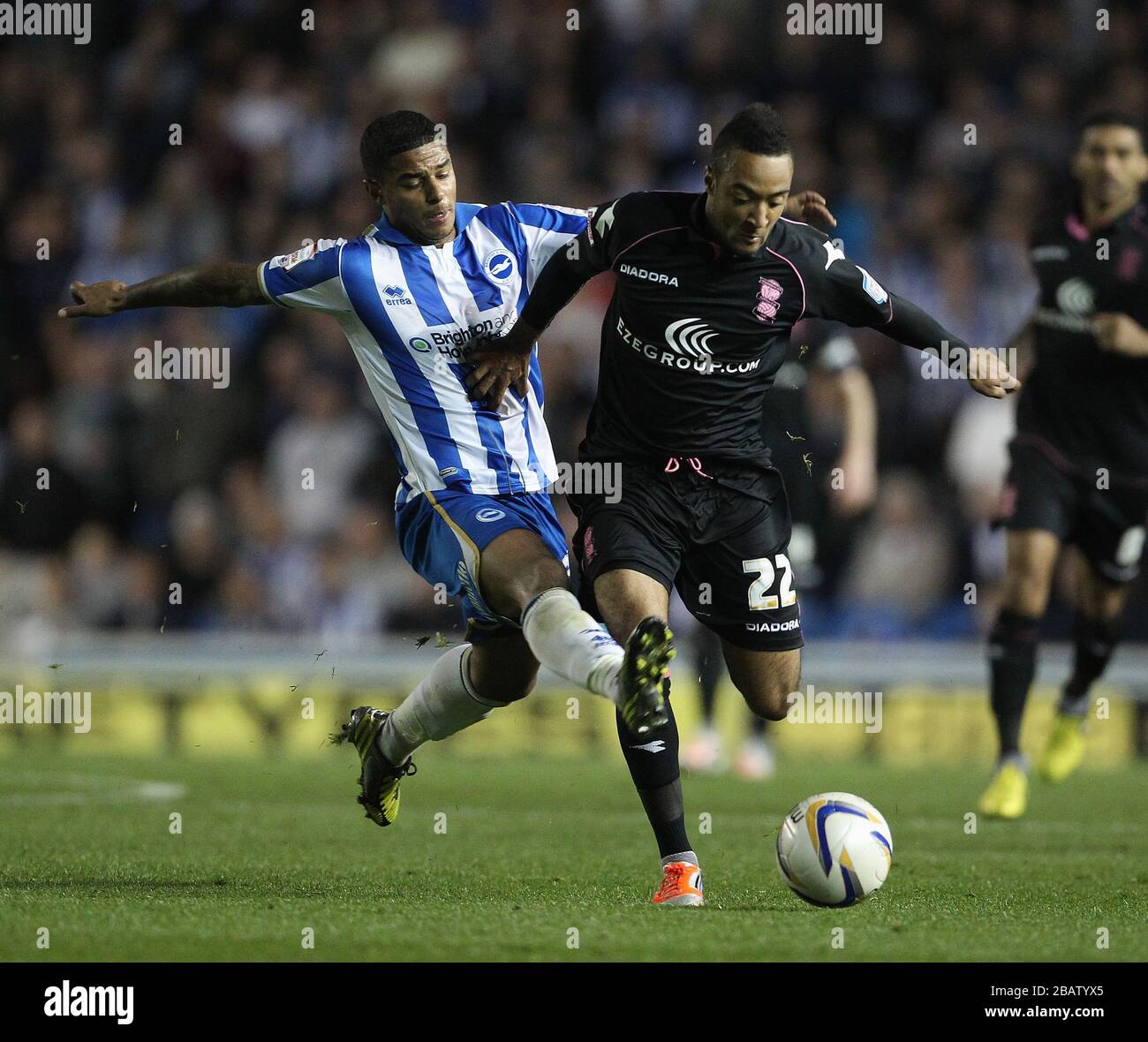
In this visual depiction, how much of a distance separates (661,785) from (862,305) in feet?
5.44

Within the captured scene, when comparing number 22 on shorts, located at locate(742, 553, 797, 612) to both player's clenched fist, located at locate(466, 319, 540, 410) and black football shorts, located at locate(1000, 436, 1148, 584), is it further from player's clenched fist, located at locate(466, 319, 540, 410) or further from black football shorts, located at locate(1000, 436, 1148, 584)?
black football shorts, located at locate(1000, 436, 1148, 584)

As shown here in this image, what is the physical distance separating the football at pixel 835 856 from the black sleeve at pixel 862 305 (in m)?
1.55

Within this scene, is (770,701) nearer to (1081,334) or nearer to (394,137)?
(394,137)

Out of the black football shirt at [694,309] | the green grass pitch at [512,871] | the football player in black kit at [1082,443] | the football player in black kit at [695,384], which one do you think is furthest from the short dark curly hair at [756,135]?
the football player in black kit at [1082,443]

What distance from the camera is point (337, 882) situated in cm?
596

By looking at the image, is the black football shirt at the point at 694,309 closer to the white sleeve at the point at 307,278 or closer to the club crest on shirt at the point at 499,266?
the club crest on shirt at the point at 499,266

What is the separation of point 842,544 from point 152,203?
6.45 m

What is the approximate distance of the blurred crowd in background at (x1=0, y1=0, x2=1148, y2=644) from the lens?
12.7 meters

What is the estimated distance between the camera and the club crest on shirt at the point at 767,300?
577cm

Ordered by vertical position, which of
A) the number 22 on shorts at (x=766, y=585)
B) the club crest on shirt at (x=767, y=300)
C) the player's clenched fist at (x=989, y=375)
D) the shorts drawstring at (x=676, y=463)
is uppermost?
the club crest on shirt at (x=767, y=300)

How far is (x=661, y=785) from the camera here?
552 cm

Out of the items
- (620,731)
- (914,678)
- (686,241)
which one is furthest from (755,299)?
(914,678)

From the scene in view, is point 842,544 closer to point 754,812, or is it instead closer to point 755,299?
point 754,812

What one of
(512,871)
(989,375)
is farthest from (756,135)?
(512,871)
